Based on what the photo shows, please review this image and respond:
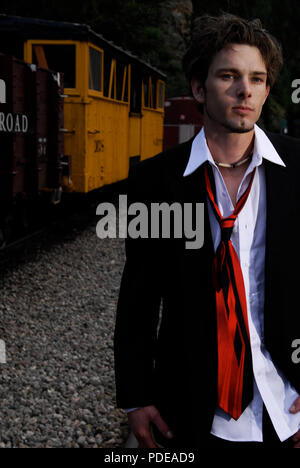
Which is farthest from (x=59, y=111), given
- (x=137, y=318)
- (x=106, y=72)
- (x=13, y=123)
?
(x=137, y=318)

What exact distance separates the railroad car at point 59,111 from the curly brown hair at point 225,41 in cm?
547

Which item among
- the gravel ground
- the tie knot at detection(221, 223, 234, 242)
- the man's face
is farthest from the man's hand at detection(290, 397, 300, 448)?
the gravel ground

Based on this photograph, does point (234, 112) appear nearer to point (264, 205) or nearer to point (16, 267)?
point (264, 205)

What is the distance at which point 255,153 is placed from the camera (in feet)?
5.62

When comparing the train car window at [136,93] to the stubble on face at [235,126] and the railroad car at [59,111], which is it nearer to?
the railroad car at [59,111]

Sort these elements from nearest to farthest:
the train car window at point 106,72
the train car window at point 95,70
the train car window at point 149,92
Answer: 1. the train car window at point 95,70
2. the train car window at point 106,72
3. the train car window at point 149,92

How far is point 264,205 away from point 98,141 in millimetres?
8944

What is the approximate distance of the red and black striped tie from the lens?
1.65 metres

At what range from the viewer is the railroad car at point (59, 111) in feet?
24.0

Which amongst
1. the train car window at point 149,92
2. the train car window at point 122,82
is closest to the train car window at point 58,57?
the train car window at point 122,82

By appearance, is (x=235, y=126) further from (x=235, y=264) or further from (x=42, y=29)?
(x=42, y=29)

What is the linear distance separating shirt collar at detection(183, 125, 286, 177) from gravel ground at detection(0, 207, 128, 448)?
2.33 meters
